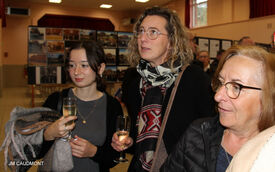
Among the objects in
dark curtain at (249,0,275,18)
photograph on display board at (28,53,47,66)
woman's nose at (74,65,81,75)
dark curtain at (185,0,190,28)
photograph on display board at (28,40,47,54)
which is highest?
dark curtain at (185,0,190,28)

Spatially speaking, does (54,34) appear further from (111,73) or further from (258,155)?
(258,155)

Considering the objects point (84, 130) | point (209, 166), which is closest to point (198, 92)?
→ point (209, 166)

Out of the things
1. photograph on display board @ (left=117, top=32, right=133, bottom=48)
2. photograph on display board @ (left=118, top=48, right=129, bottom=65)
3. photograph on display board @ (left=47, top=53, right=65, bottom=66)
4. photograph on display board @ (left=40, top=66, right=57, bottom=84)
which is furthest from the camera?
photograph on display board @ (left=117, top=32, right=133, bottom=48)

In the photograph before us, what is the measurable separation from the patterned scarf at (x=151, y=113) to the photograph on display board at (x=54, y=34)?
5690 mm

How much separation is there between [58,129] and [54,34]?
19.2ft

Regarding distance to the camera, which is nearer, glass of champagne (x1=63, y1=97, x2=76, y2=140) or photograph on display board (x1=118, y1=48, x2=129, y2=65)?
glass of champagne (x1=63, y1=97, x2=76, y2=140)

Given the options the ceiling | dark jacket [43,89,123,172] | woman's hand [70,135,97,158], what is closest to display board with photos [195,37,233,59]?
dark jacket [43,89,123,172]

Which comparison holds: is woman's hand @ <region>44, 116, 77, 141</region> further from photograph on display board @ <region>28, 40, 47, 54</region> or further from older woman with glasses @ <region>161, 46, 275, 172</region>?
photograph on display board @ <region>28, 40, 47, 54</region>

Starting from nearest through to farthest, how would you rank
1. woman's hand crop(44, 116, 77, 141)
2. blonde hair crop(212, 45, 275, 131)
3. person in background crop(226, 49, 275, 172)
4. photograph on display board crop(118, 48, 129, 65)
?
person in background crop(226, 49, 275, 172)
blonde hair crop(212, 45, 275, 131)
woman's hand crop(44, 116, 77, 141)
photograph on display board crop(118, 48, 129, 65)

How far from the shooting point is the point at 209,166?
127 cm

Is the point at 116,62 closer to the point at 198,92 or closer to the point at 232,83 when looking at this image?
the point at 198,92

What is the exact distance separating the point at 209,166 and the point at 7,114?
6.97 metres

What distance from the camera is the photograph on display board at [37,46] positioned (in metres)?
6.64

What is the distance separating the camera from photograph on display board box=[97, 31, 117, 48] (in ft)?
23.1
